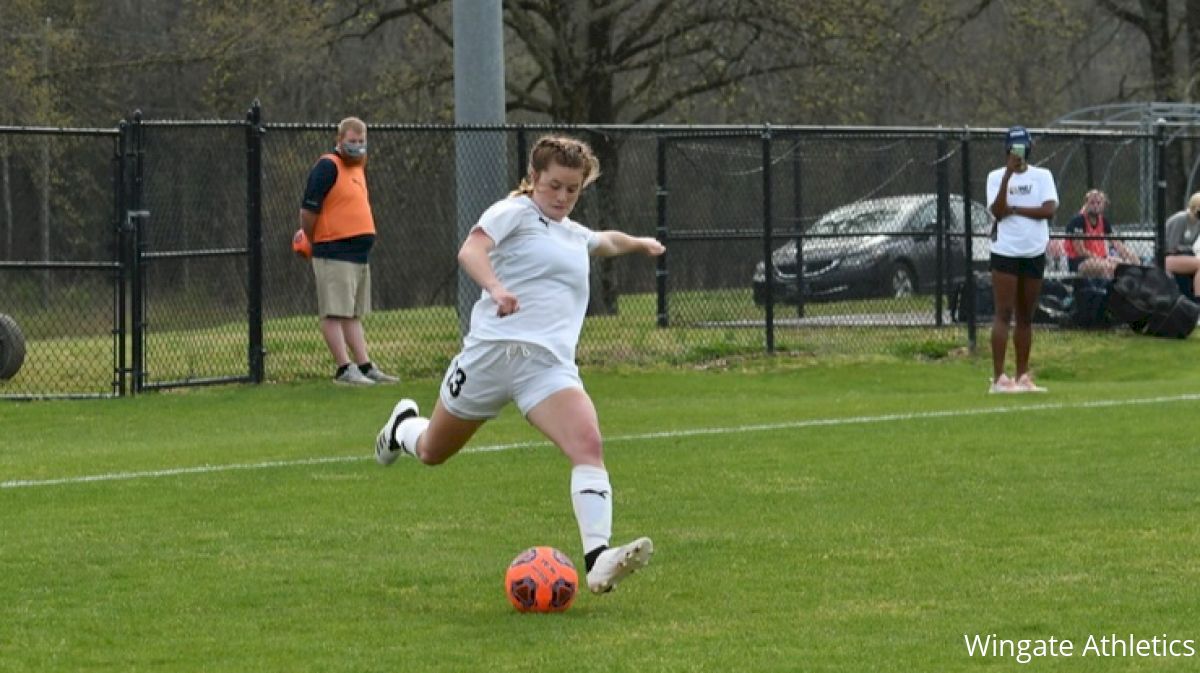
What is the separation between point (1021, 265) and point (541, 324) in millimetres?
8878

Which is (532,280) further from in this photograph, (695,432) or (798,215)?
(798,215)

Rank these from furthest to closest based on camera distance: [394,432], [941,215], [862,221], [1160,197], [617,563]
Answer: [862,221] → [1160,197] → [941,215] → [394,432] → [617,563]

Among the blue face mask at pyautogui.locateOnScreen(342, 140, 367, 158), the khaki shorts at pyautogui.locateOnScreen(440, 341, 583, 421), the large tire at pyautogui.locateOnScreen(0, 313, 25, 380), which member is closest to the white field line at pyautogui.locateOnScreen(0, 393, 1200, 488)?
the blue face mask at pyautogui.locateOnScreen(342, 140, 367, 158)

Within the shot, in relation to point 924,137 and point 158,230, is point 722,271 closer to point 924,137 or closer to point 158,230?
point 924,137

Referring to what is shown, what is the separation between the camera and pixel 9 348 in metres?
17.4

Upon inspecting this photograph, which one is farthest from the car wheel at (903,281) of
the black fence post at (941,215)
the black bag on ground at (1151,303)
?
the black bag on ground at (1151,303)

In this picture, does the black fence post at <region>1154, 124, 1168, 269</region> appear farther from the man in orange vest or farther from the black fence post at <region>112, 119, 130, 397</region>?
the black fence post at <region>112, 119, 130, 397</region>

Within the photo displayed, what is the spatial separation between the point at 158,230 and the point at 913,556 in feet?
38.8

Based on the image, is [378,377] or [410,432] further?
[378,377]

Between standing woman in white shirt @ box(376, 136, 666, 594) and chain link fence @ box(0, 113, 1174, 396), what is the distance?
9.09 metres

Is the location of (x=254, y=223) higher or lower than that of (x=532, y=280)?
higher

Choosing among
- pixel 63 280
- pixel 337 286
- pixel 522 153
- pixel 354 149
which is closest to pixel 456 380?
pixel 337 286

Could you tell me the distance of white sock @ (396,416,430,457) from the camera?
8.87 metres

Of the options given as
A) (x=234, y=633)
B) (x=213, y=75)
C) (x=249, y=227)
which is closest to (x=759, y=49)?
(x=213, y=75)
